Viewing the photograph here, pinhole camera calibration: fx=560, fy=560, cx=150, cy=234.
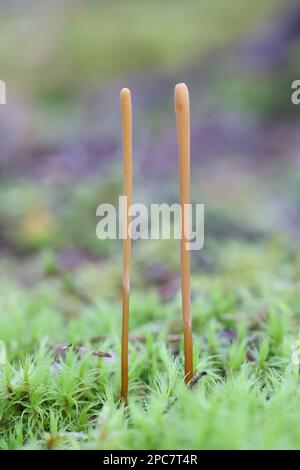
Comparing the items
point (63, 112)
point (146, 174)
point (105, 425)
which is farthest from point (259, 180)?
point (105, 425)

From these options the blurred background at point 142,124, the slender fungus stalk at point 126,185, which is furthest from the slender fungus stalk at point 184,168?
the blurred background at point 142,124

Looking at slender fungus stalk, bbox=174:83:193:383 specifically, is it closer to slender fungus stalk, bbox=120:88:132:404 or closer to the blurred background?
slender fungus stalk, bbox=120:88:132:404

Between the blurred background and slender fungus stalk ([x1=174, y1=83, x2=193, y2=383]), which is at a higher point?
the blurred background

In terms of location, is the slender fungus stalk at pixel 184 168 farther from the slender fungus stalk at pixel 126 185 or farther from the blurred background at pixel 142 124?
the blurred background at pixel 142 124

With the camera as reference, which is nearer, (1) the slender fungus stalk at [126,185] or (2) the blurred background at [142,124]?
(1) the slender fungus stalk at [126,185]

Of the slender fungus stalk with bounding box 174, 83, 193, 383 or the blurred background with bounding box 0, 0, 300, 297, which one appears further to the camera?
the blurred background with bounding box 0, 0, 300, 297

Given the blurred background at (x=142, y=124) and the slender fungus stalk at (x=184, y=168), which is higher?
the blurred background at (x=142, y=124)

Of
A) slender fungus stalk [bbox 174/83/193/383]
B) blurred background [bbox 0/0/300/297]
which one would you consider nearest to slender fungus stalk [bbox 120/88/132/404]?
slender fungus stalk [bbox 174/83/193/383]

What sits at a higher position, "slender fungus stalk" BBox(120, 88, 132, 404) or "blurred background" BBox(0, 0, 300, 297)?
"blurred background" BBox(0, 0, 300, 297)
